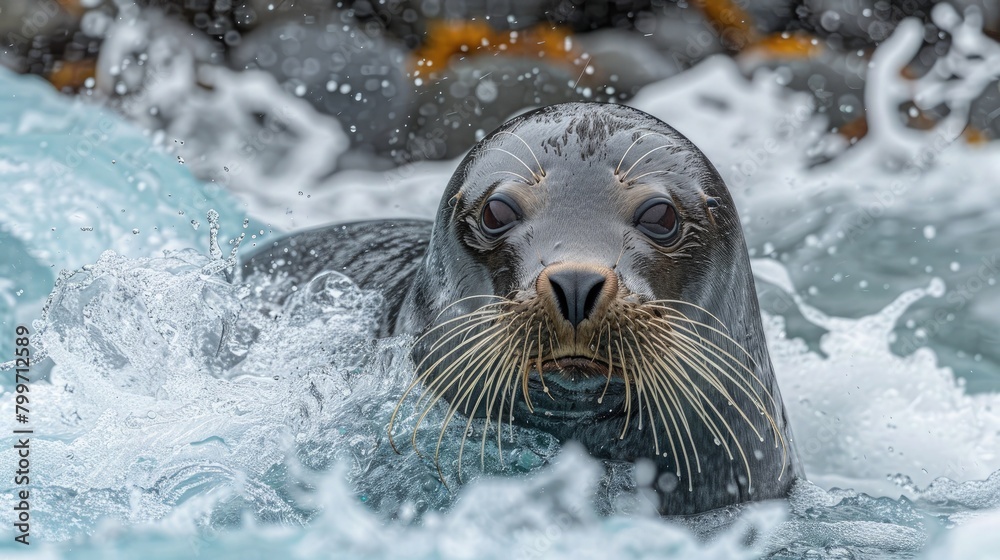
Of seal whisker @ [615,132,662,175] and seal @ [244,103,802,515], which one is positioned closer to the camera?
seal @ [244,103,802,515]

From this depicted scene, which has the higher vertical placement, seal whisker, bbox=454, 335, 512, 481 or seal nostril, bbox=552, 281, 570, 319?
seal nostril, bbox=552, 281, 570, 319

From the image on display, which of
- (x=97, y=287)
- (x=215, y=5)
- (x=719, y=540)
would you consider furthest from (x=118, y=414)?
(x=215, y=5)

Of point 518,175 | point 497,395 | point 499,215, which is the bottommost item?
point 497,395

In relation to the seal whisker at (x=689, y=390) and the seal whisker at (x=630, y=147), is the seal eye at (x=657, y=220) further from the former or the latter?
the seal whisker at (x=689, y=390)

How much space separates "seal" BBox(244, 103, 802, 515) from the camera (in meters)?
3.22

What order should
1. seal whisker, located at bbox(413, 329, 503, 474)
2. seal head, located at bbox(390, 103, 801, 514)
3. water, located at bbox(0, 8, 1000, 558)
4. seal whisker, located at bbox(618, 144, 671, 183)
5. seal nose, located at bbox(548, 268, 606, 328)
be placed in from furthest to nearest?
seal whisker, located at bbox(618, 144, 671, 183) → water, located at bbox(0, 8, 1000, 558) → seal whisker, located at bbox(413, 329, 503, 474) → seal head, located at bbox(390, 103, 801, 514) → seal nose, located at bbox(548, 268, 606, 328)

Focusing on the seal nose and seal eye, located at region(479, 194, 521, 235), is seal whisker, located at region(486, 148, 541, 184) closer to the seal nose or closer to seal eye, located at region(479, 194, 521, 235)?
seal eye, located at region(479, 194, 521, 235)

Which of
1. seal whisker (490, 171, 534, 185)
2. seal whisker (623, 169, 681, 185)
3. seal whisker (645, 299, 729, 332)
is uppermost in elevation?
seal whisker (623, 169, 681, 185)

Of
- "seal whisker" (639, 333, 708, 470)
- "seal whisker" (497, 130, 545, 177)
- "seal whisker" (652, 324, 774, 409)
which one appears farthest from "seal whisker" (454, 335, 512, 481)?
"seal whisker" (497, 130, 545, 177)

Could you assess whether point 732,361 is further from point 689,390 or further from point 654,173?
point 654,173

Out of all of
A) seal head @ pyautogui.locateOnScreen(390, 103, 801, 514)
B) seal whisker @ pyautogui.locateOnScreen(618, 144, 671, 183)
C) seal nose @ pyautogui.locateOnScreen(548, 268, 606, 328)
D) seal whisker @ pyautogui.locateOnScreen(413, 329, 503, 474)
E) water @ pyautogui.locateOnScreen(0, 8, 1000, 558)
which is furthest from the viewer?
seal whisker @ pyautogui.locateOnScreen(618, 144, 671, 183)

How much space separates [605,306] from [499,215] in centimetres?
64

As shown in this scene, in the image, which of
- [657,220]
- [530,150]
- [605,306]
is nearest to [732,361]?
[657,220]

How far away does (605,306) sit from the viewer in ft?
10.3
